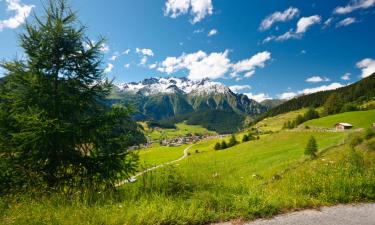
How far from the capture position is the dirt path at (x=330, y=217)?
211 inches

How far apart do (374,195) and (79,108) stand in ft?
31.9

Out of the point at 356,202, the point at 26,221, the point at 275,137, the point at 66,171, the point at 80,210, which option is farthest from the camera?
the point at 275,137

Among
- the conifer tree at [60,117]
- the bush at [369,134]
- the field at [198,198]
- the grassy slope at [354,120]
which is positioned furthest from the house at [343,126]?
the conifer tree at [60,117]

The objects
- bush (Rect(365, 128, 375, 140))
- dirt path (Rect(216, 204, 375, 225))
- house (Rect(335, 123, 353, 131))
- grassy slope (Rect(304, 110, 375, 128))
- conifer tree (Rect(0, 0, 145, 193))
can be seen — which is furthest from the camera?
grassy slope (Rect(304, 110, 375, 128))

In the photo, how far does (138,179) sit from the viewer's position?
812 cm

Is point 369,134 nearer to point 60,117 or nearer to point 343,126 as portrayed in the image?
point 60,117

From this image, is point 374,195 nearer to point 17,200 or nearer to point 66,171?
point 17,200

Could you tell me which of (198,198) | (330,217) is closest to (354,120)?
(330,217)

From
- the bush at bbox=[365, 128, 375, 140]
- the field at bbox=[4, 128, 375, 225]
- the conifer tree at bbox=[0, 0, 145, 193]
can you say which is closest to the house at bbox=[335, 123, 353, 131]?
the bush at bbox=[365, 128, 375, 140]

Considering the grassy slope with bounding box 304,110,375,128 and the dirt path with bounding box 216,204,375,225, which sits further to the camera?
the grassy slope with bounding box 304,110,375,128

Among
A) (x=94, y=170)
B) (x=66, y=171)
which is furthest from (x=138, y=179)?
(x=66, y=171)

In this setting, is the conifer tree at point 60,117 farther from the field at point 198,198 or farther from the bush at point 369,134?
the bush at point 369,134

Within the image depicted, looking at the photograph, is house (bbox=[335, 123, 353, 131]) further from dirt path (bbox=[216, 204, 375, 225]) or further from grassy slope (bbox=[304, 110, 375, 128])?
dirt path (bbox=[216, 204, 375, 225])

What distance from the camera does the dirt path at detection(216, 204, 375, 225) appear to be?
211 inches
